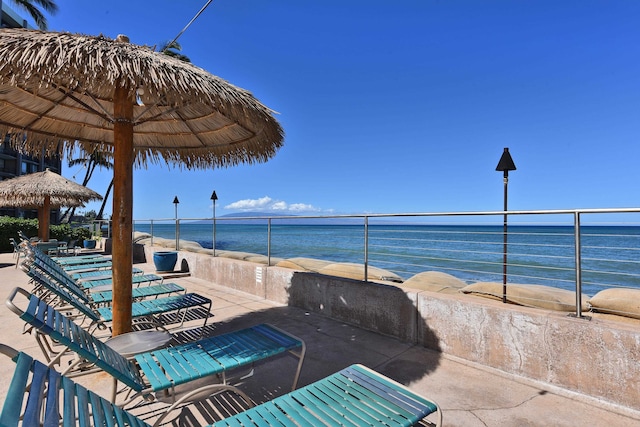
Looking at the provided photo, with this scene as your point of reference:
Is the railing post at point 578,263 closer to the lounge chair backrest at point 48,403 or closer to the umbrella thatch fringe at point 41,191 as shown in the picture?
the lounge chair backrest at point 48,403

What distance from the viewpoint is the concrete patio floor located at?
2.46 metres

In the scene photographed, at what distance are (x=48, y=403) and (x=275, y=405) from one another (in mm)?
1021

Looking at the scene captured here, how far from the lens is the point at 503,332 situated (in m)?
3.17

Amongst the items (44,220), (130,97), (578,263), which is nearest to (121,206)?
(130,97)

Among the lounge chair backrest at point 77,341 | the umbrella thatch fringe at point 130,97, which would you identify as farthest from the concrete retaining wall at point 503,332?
the lounge chair backrest at point 77,341

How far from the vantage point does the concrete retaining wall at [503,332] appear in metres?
2.60

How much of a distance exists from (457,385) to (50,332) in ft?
10.1

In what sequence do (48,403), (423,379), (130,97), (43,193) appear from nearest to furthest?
(48,403) < (423,379) < (130,97) < (43,193)

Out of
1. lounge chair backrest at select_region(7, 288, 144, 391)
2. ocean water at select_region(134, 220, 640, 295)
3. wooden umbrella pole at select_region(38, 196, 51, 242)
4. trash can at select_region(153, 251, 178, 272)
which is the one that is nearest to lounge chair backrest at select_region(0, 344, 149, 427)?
lounge chair backrest at select_region(7, 288, 144, 391)

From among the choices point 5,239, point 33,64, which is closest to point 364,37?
point 33,64

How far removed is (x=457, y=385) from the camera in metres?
2.92

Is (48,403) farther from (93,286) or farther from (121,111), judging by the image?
(93,286)

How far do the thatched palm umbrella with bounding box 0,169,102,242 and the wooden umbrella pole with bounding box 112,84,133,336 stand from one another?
38.6ft

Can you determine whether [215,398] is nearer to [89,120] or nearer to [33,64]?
[33,64]
